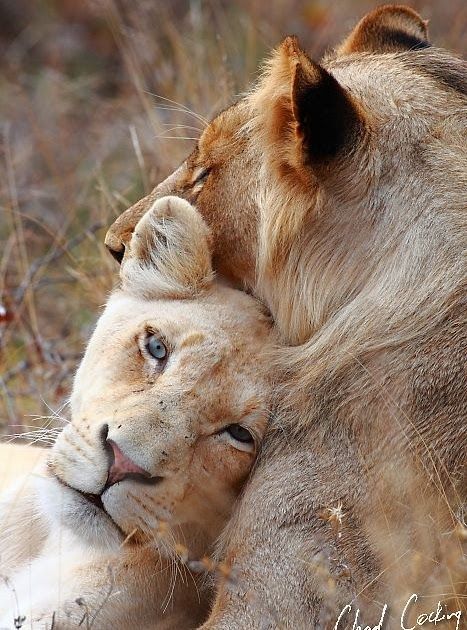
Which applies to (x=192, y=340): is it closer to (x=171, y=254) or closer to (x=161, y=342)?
(x=161, y=342)

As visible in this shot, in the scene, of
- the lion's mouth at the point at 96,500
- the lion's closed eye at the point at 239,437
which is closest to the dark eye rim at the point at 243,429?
the lion's closed eye at the point at 239,437

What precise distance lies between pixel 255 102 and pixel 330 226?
17.1 inches

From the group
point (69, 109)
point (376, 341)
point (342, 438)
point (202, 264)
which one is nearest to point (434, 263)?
point (376, 341)

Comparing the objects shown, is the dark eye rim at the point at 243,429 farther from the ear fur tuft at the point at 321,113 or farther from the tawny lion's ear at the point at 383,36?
the tawny lion's ear at the point at 383,36

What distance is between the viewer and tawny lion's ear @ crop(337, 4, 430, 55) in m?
3.42

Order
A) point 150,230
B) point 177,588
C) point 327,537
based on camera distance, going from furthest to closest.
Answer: point 150,230 → point 177,588 → point 327,537

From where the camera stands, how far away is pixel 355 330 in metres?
2.60

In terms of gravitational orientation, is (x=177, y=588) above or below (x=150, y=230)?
below

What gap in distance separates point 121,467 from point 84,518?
17cm

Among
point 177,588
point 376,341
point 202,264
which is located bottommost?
point 177,588

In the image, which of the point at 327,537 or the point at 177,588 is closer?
the point at 327,537

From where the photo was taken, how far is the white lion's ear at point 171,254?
9.29 ft

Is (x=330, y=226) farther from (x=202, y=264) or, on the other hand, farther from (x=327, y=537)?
(x=327, y=537)

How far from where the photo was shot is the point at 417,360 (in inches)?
95.8
